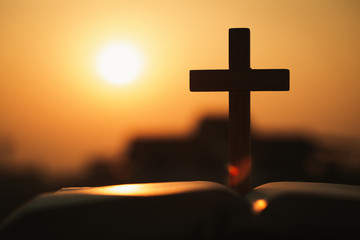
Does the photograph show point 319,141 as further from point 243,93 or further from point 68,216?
point 68,216

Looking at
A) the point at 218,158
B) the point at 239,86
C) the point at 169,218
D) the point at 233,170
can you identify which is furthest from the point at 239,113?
the point at 218,158

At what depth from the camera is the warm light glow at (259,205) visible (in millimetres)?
1518

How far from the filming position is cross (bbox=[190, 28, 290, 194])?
2.48m

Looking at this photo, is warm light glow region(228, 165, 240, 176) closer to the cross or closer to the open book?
the cross

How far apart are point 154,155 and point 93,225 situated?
3250 mm

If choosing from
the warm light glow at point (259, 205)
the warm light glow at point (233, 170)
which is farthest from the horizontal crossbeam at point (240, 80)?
the warm light glow at point (259, 205)

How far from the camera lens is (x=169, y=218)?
1.44m

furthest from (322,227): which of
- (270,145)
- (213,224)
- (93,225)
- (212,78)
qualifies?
(270,145)

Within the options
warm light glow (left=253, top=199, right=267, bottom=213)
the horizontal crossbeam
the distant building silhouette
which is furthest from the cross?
the distant building silhouette

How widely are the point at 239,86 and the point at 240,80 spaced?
1.5 inches

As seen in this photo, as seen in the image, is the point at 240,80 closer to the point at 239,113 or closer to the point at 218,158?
the point at 239,113

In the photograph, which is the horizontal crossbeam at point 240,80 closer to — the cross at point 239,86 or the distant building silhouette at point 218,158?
the cross at point 239,86

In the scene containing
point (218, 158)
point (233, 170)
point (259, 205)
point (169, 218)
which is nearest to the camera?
point (169, 218)

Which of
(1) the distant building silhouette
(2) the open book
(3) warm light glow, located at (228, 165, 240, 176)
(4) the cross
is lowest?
(1) the distant building silhouette
